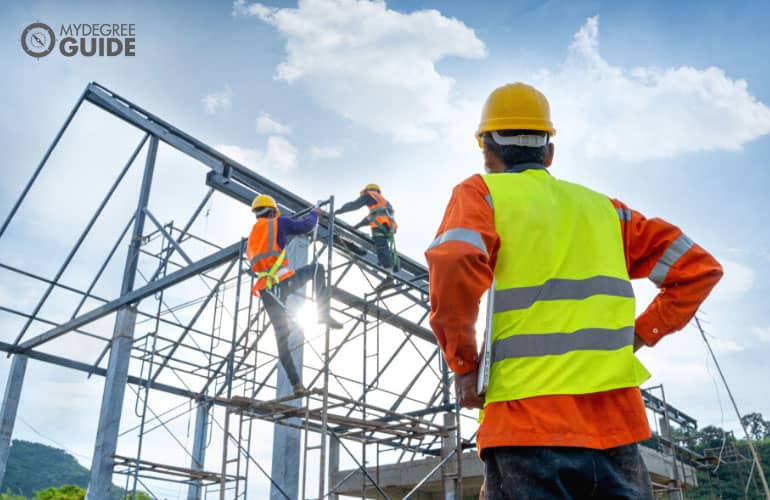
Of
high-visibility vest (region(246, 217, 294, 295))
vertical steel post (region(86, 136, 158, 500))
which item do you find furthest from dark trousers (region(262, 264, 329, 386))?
vertical steel post (region(86, 136, 158, 500))

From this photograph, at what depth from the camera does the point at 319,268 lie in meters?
9.02

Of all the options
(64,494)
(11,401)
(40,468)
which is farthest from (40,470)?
(11,401)

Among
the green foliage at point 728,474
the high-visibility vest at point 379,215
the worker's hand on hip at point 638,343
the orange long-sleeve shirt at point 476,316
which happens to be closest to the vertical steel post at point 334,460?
the high-visibility vest at point 379,215

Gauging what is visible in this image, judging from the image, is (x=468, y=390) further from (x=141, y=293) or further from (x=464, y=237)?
(x=141, y=293)

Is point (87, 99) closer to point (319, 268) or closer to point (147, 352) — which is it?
point (147, 352)

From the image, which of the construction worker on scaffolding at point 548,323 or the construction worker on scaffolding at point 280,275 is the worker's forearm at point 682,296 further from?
the construction worker on scaffolding at point 280,275

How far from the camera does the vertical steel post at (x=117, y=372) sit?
40.7 feet

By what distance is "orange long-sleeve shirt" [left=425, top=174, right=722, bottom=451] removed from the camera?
1806mm

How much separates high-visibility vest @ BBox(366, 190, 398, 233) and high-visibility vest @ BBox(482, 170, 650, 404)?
1022 centimetres

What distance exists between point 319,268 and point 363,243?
4.15 metres

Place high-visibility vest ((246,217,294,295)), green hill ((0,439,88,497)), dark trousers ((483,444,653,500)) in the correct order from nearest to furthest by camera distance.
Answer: dark trousers ((483,444,653,500)) → high-visibility vest ((246,217,294,295)) → green hill ((0,439,88,497))

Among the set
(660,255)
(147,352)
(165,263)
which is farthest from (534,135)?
(147,352)

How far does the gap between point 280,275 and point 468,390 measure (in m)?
6.82

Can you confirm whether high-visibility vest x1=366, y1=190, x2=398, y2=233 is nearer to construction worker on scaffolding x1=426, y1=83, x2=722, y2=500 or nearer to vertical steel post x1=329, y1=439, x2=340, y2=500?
vertical steel post x1=329, y1=439, x2=340, y2=500
